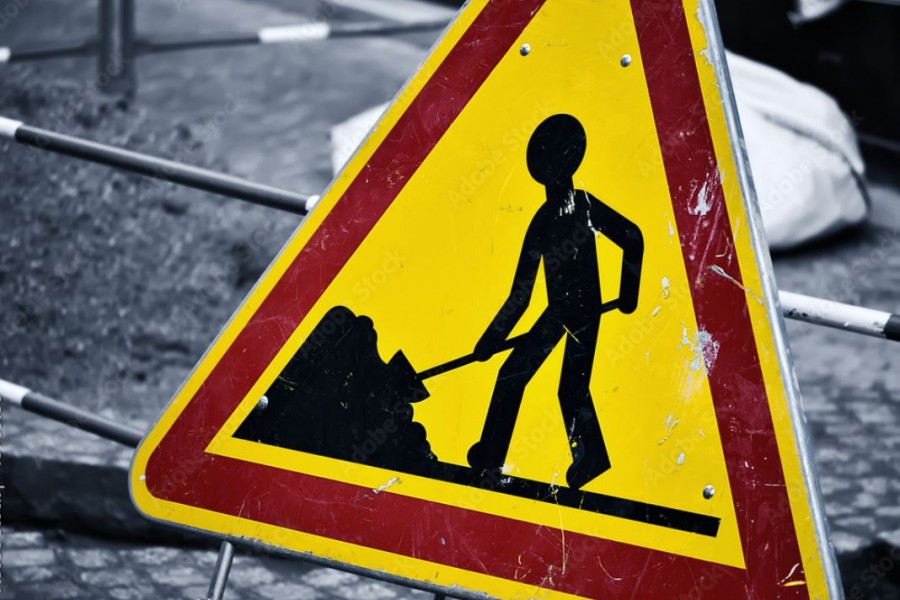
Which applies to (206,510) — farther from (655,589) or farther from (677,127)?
(677,127)

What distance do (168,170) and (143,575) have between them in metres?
1.07

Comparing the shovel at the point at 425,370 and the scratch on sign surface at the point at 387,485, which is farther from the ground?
the shovel at the point at 425,370

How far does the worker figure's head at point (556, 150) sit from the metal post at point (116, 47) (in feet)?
Answer: 11.1

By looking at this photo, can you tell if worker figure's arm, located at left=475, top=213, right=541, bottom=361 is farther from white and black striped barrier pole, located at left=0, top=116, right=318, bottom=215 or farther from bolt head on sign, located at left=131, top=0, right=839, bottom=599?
white and black striped barrier pole, located at left=0, top=116, right=318, bottom=215

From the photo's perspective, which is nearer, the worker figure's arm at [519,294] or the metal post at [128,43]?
the worker figure's arm at [519,294]

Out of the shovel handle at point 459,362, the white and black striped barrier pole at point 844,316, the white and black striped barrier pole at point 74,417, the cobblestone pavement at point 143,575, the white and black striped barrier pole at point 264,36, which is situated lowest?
the cobblestone pavement at point 143,575

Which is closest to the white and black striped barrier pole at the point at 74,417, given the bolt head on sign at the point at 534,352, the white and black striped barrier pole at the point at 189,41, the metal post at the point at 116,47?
the bolt head on sign at the point at 534,352

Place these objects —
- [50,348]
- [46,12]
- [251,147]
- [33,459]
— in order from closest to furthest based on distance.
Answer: [33,459]
[50,348]
[251,147]
[46,12]

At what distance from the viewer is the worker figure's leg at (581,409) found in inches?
49.1

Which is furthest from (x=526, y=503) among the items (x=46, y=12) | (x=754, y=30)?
(x=46, y=12)

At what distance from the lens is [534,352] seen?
4.22 ft

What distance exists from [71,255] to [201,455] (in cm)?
222

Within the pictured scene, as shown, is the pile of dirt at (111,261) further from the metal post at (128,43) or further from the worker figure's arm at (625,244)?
the worker figure's arm at (625,244)

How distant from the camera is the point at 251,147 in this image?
4.64 m
